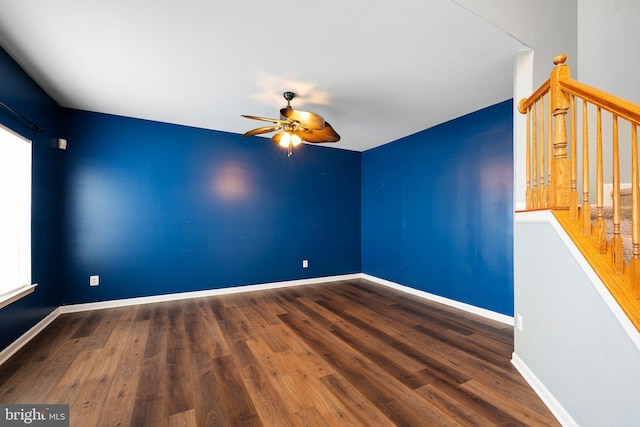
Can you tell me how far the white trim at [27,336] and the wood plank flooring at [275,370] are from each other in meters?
0.07

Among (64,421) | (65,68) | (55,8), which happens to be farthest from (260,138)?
(64,421)

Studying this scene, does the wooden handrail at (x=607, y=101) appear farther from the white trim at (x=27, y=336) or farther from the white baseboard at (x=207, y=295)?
the white trim at (x=27, y=336)

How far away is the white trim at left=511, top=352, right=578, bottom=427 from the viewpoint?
4.71 ft

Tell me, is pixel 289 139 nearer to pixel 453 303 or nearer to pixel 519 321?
pixel 519 321

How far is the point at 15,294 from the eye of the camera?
7.37 feet

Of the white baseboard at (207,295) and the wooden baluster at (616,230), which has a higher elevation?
the wooden baluster at (616,230)

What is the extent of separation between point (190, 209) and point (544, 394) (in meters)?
4.16

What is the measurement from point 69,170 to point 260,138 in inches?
97.9

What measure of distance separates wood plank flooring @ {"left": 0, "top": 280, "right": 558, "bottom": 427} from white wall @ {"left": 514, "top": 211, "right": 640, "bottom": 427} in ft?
0.76

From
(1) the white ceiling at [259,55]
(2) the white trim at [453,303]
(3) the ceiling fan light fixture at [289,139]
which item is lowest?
(2) the white trim at [453,303]

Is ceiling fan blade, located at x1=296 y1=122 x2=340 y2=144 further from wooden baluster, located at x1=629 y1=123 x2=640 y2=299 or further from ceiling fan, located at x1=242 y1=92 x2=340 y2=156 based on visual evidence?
wooden baluster, located at x1=629 y1=123 x2=640 y2=299

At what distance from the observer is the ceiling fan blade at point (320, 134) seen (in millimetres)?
2688

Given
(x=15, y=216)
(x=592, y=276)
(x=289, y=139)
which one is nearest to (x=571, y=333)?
(x=592, y=276)

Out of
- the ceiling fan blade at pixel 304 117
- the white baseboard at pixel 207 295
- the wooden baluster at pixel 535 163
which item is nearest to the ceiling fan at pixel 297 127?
the ceiling fan blade at pixel 304 117
